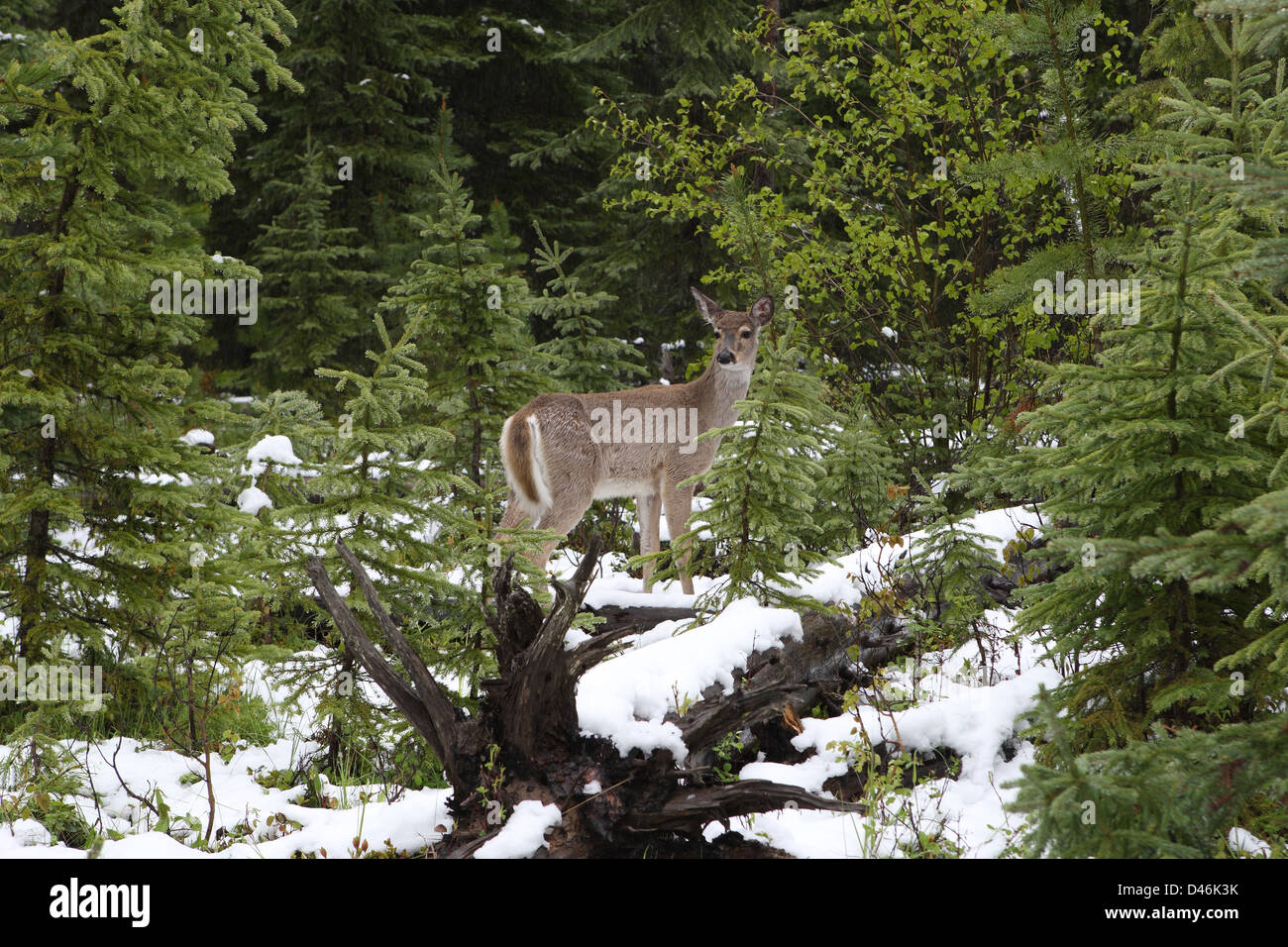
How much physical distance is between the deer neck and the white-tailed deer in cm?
3

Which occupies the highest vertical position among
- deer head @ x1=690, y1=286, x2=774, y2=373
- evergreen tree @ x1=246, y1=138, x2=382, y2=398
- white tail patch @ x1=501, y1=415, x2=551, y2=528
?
evergreen tree @ x1=246, y1=138, x2=382, y2=398

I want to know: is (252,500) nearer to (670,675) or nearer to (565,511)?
(565,511)

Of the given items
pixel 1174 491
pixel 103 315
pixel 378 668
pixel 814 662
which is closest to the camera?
pixel 1174 491

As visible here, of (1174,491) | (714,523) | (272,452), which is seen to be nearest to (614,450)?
(272,452)

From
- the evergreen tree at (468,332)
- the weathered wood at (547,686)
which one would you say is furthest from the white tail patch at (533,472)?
the weathered wood at (547,686)

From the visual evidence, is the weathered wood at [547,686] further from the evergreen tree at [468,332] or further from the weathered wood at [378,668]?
the evergreen tree at [468,332]

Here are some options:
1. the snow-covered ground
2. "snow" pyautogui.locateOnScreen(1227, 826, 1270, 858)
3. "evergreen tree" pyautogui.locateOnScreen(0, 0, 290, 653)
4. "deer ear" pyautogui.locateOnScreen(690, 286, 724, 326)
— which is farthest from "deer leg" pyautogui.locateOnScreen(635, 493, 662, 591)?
"snow" pyautogui.locateOnScreen(1227, 826, 1270, 858)

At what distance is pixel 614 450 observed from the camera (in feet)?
29.9

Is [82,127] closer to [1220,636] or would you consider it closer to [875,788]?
[875,788]

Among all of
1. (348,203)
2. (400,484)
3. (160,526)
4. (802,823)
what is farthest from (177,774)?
(348,203)

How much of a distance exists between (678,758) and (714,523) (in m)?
1.81

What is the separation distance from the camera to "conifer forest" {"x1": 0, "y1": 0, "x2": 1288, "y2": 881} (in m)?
4.00

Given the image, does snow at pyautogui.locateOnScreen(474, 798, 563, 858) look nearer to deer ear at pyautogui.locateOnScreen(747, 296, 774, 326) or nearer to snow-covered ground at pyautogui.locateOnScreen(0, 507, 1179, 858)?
snow-covered ground at pyautogui.locateOnScreen(0, 507, 1179, 858)
